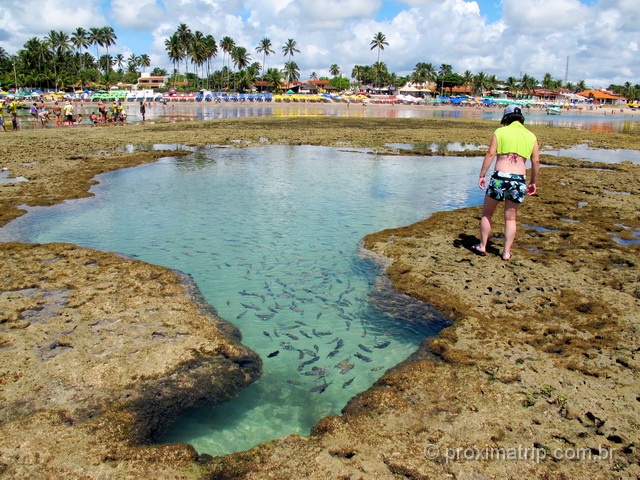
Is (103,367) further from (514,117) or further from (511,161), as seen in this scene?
(514,117)

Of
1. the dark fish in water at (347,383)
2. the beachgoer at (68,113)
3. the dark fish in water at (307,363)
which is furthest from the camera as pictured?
the beachgoer at (68,113)

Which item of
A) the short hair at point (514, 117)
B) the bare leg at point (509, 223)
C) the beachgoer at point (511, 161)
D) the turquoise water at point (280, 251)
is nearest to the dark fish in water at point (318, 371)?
the turquoise water at point (280, 251)

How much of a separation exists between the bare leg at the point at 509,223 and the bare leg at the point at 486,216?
0.20 m

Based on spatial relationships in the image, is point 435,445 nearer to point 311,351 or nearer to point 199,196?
point 311,351

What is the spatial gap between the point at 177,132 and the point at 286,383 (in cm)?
3101

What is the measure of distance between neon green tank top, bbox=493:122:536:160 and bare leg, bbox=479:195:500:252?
855 mm

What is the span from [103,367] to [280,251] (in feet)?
14.8

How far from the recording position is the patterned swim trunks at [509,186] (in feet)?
23.4

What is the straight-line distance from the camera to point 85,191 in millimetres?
13570

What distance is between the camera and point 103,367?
15.3 feet

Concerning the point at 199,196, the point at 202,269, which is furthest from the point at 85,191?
the point at 202,269

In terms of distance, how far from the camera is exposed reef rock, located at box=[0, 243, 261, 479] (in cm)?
351

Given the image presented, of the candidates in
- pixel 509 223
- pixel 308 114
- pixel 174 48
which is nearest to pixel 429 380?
pixel 509 223

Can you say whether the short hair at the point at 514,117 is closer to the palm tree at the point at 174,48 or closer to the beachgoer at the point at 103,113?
the beachgoer at the point at 103,113
